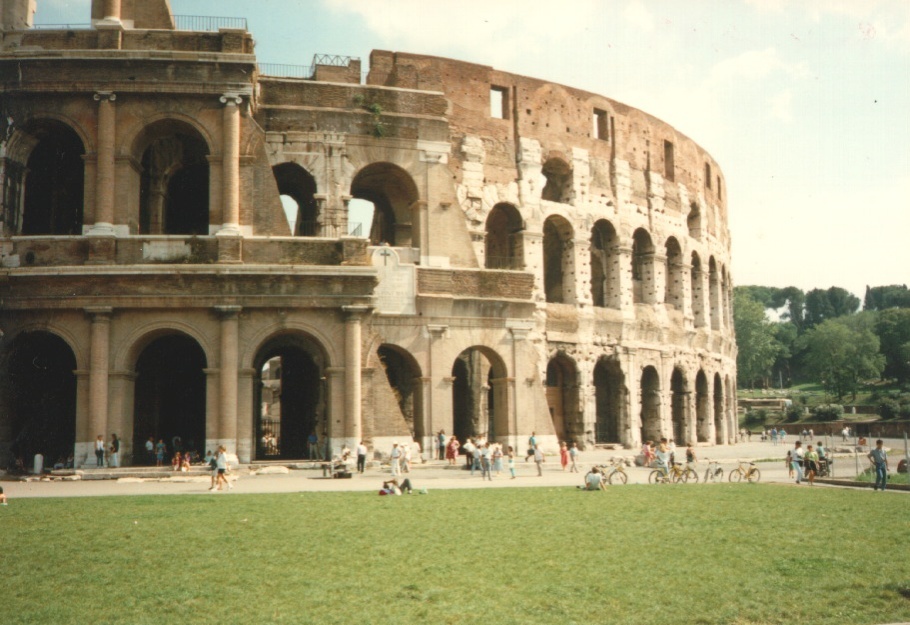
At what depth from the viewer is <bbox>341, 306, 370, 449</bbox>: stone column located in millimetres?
24719

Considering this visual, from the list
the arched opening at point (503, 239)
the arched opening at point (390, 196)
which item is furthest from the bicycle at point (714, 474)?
the arched opening at point (503, 239)

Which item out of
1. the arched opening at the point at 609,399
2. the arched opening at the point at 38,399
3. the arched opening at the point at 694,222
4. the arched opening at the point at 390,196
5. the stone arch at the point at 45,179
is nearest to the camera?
the arched opening at the point at 38,399

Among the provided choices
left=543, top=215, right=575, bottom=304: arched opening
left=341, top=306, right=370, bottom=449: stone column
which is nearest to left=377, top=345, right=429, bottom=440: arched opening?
left=341, top=306, right=370, bottom=449: stone column

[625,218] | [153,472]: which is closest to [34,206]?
[153,472]

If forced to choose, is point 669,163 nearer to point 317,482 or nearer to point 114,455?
point 317,482

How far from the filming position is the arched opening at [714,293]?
4541 cm

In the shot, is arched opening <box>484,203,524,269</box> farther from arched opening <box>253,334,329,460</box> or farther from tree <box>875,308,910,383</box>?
tree <box>875,308,910,383</box>

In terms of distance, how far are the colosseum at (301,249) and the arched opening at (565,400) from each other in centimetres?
12

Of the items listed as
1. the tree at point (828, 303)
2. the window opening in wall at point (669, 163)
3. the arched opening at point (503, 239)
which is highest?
the tree at point (828, 303)

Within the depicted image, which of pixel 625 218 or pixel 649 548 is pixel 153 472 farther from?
pixel 625 218

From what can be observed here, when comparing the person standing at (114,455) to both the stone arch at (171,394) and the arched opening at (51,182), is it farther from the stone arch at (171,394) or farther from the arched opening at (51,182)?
the arched opening at (51,182)

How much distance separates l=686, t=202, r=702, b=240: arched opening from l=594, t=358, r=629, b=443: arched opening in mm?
9848

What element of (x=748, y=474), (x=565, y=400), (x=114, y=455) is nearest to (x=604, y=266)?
(x=565, y=400)

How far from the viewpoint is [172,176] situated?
95.0 ft
